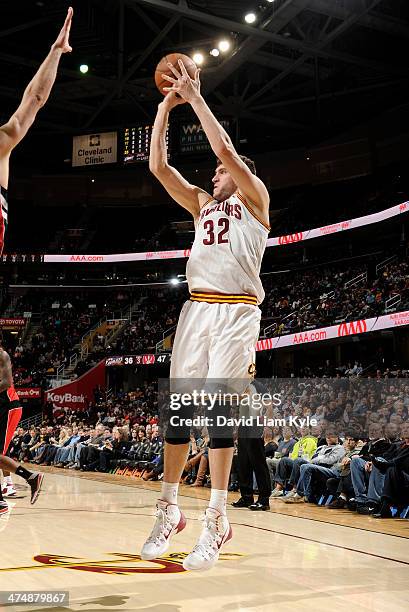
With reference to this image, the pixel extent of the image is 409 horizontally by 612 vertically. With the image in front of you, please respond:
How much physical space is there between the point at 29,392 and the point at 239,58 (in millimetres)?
14900

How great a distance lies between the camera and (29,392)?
27578mm

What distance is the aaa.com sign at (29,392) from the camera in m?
27.5

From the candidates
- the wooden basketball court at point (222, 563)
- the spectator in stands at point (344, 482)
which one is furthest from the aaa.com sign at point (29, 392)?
the spectator in stands at point (344, 482)

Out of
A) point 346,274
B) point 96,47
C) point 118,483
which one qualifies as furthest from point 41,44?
point 118,483

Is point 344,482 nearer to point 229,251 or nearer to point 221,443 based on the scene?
point 221,443

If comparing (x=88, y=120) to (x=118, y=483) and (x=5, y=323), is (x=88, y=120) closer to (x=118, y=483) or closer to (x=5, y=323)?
(x=5, y=323)

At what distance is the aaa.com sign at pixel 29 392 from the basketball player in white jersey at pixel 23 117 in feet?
81.9

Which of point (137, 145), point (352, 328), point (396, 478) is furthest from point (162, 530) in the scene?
point (137, 145)

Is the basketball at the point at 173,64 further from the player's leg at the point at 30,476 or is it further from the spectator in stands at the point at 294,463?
the spectator in stands at the point at 294,463

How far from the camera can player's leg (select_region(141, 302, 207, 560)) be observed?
3.58m

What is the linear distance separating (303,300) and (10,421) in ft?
63.4

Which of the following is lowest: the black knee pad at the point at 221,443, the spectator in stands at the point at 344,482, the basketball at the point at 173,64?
the spectator in stands at the point at 344,482

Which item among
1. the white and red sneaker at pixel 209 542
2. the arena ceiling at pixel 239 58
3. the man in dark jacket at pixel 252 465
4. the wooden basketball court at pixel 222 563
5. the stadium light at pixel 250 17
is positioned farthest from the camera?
the arena ceiling at pixel 239 58

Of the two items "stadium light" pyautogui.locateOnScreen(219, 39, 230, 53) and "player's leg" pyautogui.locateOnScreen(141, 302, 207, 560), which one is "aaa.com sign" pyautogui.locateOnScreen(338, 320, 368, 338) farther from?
"player's leg" pyautogui.locateOnScreen(141, 302, 207, 560)
